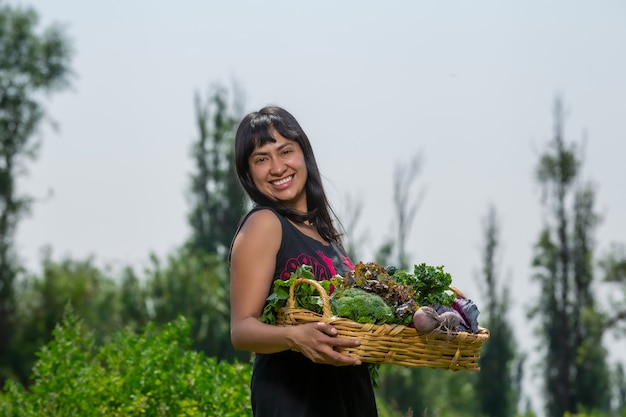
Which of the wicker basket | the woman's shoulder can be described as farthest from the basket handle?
the woman's shoulder

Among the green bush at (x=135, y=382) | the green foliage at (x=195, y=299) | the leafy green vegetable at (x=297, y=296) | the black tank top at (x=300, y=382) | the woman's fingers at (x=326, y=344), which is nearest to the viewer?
the woman's fingers at (x=326, y=344)

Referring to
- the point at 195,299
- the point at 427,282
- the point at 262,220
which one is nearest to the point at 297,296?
the point at 262,220

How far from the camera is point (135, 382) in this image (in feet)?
18.1

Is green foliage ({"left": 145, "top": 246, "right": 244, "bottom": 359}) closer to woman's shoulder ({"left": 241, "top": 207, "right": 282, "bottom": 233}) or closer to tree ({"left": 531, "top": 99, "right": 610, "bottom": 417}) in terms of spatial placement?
tree ({"left": 531, "top": 99, "right": 610, "bottom": 417})

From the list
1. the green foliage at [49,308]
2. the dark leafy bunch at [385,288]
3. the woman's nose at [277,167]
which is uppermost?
the green foliage at [49,308]

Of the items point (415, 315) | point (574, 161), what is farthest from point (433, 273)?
point (574, 161)

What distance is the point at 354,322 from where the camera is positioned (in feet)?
9.05

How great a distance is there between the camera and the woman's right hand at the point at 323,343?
2.74 meters

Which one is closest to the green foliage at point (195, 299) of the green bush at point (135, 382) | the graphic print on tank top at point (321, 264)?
the green bush at point (135, 382)

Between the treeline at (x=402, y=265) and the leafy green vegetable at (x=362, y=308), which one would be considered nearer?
the leafy green vegetable at (x=362, y=308)

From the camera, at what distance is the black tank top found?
3062 mm

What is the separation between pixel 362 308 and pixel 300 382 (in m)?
0.43

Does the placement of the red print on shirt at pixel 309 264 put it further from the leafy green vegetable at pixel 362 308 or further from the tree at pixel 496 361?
the tree at pixel 496 361

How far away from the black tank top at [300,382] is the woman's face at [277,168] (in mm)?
128
